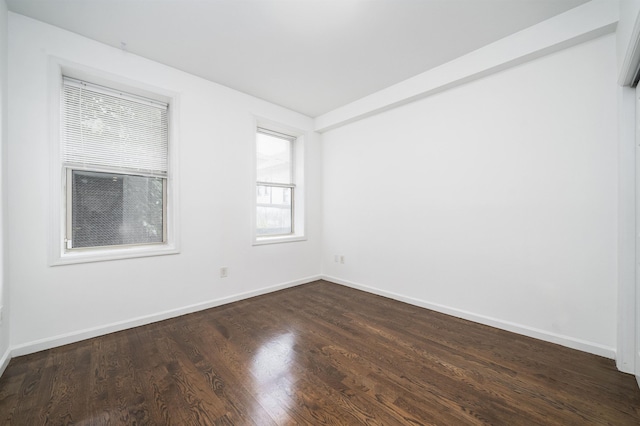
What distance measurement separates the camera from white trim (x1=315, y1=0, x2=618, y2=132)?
80.7 inches

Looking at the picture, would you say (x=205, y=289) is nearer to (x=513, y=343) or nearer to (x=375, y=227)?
(x=375, y=227)

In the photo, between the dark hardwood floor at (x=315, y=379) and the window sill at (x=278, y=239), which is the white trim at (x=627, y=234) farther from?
the window sill at (x=278, y=239)

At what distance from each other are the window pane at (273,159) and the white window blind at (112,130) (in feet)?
4.48

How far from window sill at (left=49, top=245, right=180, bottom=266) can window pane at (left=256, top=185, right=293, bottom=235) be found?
1.39 metres

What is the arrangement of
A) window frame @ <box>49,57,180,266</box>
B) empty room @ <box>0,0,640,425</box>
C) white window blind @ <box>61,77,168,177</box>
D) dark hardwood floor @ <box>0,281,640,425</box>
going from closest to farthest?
dark hardwood floor @ <box>0,281,640,425</box> < empty room @ <box>0,0,640,425</box> < window frame @ <box>49,57,180,266</box> < white window blind @ <box>61,77,168,177</box>

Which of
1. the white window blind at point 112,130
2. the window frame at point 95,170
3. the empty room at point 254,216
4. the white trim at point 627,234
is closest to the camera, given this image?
the empty room at point 254,216

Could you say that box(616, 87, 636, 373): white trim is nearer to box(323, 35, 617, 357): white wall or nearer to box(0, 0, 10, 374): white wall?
box(323, 35, 617, 357): white wall

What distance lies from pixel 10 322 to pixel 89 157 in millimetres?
1518

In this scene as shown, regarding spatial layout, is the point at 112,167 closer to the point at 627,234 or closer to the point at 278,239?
the point at 278,239

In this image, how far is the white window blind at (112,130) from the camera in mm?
2500

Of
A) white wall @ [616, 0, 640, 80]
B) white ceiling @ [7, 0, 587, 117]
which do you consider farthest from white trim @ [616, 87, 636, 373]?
white ceiling @ [7, 0, 587, 117]

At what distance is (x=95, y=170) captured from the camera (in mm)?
2596

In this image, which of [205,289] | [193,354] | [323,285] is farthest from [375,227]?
[193,354]

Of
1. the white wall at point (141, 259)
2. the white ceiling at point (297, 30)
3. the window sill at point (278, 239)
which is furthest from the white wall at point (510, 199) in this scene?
the white wall at point (141, 259)
